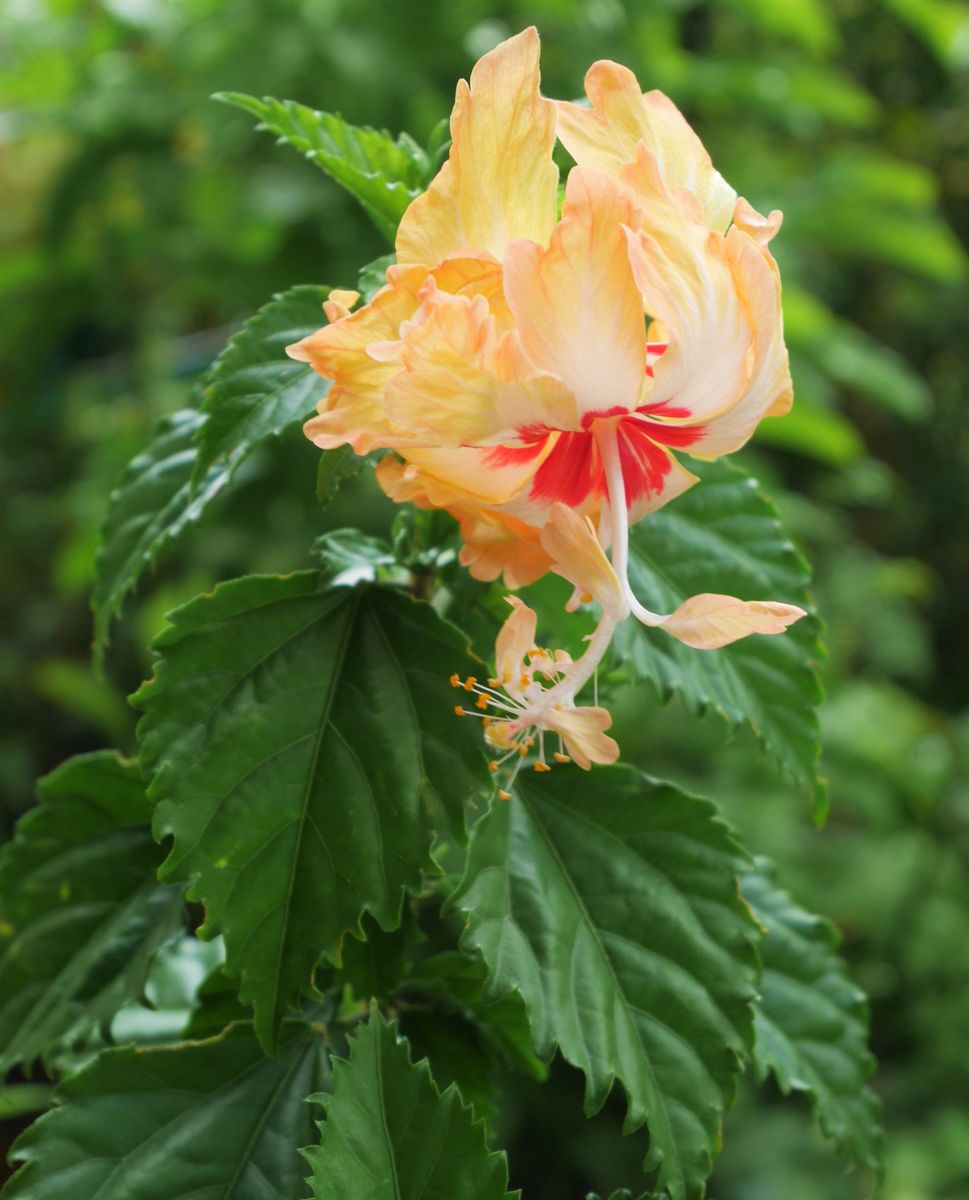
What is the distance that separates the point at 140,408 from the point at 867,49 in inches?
88.8

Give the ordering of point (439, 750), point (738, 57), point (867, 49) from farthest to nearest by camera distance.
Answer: point (867, 49), point (738, 57), point (439, 750)

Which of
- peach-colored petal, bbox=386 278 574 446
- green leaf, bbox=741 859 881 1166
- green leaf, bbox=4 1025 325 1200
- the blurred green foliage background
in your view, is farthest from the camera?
the blurred green foliage background

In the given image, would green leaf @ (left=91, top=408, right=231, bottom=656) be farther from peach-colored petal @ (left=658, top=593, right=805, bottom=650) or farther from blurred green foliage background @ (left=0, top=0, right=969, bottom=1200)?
blurred green foliage background @ (left=0, top=0, right=969, bottom=1200)

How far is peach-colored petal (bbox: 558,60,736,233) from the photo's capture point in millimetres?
392

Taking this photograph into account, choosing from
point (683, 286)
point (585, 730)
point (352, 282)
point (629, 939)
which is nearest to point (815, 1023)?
point (629, 939)

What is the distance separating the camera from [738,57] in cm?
262

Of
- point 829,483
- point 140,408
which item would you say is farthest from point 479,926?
point 829,483

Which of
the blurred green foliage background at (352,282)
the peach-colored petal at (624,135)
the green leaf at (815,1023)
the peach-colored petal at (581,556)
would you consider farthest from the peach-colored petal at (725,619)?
the blurred green foliage background at (352,282)

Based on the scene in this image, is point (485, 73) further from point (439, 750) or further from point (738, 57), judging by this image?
point (738, 57)

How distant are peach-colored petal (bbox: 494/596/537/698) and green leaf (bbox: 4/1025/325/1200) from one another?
0.71 feet

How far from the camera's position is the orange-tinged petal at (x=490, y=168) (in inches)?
14.9

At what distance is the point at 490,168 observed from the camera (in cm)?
38

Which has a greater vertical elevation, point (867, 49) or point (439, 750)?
point (439, 750)

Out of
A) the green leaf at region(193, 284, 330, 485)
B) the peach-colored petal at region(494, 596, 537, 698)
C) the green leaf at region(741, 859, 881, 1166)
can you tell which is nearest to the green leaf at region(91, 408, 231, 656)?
the green leaf at region(193, 284, 330, 485)
